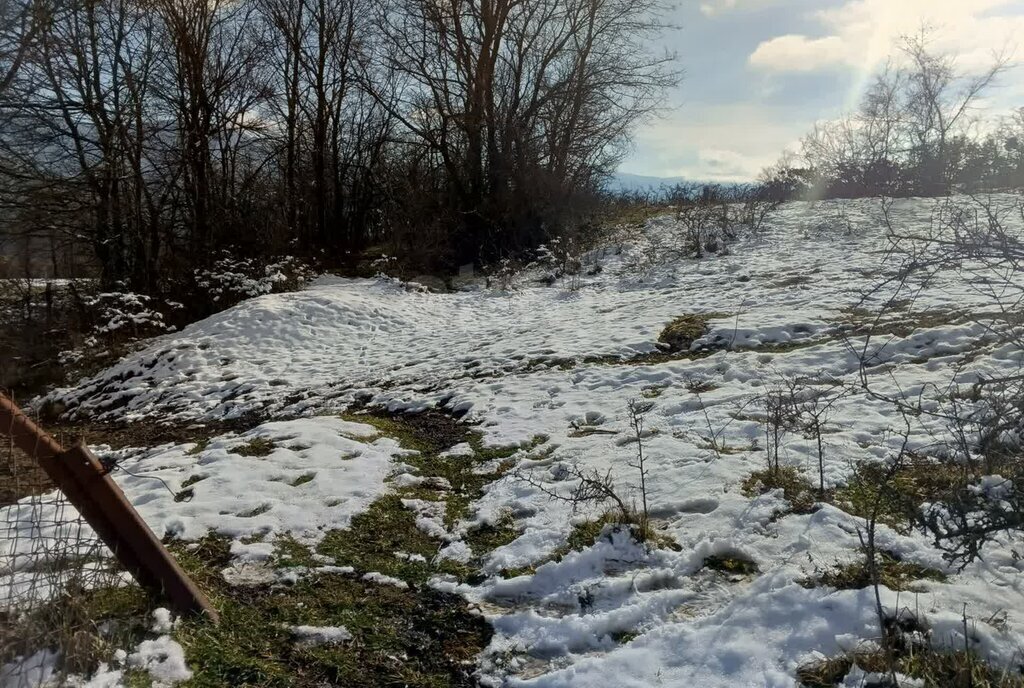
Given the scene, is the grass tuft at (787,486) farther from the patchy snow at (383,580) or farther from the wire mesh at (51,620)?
the wire mesh at (51,620)

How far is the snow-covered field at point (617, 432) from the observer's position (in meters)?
2.99

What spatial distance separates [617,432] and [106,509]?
12.3 feet

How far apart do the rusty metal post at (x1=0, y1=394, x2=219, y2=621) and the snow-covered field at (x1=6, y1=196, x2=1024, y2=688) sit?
2.58 ft

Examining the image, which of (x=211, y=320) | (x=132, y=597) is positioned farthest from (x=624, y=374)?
(x=211, y=320)

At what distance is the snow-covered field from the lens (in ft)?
9.82

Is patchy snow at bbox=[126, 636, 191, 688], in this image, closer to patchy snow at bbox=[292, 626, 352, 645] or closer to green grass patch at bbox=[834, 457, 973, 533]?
patchy snow at bbox=[292, 626, 352, 645]

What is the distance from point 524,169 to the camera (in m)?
16.8

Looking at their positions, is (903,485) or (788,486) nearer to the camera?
(903,485)

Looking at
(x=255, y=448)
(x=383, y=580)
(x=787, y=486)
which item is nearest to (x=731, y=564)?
(x=787, y=486)

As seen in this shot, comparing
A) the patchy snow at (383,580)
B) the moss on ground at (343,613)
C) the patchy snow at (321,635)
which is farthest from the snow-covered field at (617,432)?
the patchy snow at (321,635)

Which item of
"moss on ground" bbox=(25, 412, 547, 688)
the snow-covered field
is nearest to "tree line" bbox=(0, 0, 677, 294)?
the snow-covered field

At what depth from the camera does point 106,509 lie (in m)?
2.97

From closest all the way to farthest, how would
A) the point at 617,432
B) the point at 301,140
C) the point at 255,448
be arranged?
the point at 617,432, the point at 255,448, the point at 301,140

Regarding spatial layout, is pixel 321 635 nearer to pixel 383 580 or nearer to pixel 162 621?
pixel 383 580
